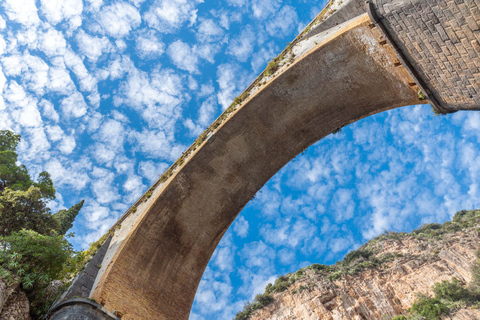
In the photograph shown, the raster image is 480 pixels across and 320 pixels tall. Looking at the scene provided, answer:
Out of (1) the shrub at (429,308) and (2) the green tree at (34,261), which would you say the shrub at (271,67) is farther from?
(1) the shrub at (429,308)

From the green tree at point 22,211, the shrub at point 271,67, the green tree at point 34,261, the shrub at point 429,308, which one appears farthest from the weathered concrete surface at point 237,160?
the shrub at point 429,308

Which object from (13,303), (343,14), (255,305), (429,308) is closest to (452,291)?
(429,308)

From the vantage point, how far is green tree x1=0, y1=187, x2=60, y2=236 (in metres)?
8.32

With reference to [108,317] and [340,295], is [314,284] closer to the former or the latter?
[340,295]

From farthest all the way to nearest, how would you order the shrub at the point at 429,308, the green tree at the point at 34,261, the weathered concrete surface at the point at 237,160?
the shrub at the point at 429,308
the weathered concrete surface at the point at 237,160
the green tree at the point at 34,261

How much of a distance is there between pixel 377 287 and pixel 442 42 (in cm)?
4188

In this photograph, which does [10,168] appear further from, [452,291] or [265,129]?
[452,291]

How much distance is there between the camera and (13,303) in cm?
577

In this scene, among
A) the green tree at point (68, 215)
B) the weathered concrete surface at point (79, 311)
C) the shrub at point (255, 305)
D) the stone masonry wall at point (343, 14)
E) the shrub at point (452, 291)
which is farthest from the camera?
the shrub at point (255, 305)

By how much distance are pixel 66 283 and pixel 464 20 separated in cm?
1109

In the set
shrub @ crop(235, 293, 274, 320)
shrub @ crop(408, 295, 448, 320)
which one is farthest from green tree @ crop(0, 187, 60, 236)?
shrub @ crop(408, 295, 448, 320)

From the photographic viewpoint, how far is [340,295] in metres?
36.3

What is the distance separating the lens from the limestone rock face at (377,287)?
1367 inches

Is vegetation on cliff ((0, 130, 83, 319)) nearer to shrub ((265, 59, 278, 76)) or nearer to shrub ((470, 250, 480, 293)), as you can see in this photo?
shrub ((265, 59, 278, 76))
